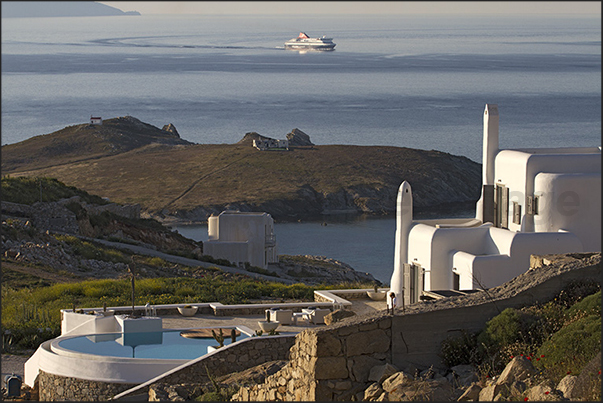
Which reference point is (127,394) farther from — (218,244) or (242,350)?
(218,244)

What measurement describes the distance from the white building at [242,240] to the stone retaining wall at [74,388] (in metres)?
25.6

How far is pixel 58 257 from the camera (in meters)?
29.7

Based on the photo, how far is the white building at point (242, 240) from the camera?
129 ft

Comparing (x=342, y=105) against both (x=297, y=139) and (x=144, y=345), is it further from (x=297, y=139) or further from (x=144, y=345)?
(x=144, y=345)

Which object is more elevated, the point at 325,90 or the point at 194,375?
the point at 325,90

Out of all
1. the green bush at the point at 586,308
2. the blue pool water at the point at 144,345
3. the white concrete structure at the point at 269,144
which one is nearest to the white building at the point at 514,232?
the blue pool water at the point at 144,345

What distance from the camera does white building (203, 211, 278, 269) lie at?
39.4 metres

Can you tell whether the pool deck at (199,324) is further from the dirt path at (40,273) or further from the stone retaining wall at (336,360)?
the dirt path at (40,273)

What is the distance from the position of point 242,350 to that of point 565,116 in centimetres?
12416

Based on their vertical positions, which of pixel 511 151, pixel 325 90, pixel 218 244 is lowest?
pixel 218 244

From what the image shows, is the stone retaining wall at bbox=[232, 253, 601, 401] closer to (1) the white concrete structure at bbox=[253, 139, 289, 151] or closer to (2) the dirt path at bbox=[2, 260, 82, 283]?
(2) the dirt path at bbox=[2, 260, 82, 283]

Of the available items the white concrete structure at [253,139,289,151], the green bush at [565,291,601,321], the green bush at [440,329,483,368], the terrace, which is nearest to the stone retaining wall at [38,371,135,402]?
the terrace

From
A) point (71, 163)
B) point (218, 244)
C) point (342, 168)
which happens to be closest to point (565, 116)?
point (342, 168)

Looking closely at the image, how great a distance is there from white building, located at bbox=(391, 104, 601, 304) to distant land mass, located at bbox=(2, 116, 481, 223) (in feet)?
196
